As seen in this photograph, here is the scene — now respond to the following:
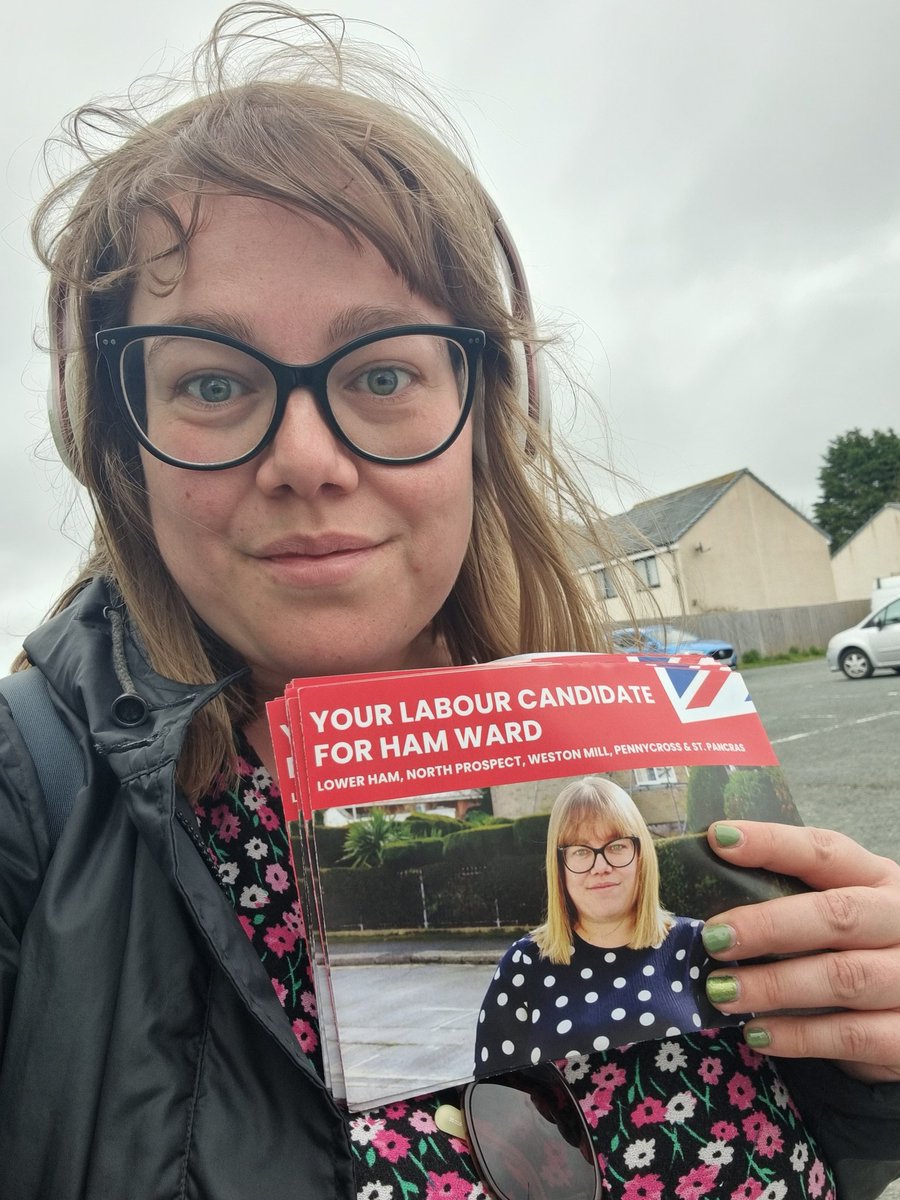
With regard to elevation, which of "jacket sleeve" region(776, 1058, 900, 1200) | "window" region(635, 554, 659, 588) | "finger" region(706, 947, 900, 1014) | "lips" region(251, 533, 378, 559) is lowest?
"jacket sleeve" region(776, 1058, 900, 1200)

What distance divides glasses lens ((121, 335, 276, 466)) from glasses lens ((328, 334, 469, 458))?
0.32 feet

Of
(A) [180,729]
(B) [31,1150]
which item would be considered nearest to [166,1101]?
(B) [31,1150]

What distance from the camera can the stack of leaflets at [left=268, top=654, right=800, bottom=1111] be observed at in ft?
2.82

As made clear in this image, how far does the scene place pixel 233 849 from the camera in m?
1.10

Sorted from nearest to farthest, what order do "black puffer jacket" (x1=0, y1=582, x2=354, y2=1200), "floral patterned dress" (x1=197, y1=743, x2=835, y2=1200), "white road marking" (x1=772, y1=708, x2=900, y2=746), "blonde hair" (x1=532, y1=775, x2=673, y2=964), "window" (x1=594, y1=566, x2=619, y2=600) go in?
"black puffer jacket" (x1=0, y1=582, x2=354, y2=1200) → "blonde hair" (x1=532, y1=775, x2=673, y2=964) → "floral patterned dress" (x1=197, y1=743, x2=835, y2=1200) → "window" (x1=594, y1=566, x2=619, y2=600) → "white road marking" (x1=772, y1=708, x2=900, y2=746)

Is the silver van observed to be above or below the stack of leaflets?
above

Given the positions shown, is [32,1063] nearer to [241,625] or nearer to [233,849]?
[233,849]

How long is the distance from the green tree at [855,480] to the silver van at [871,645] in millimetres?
45159

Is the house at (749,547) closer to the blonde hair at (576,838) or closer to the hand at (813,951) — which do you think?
the hand at (813,951)

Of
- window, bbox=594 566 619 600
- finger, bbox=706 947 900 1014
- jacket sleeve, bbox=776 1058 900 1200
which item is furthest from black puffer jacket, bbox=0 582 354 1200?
window, bbox=594 566 619 600

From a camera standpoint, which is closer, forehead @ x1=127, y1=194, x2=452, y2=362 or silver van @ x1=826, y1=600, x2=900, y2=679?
forehead @ x1=127, y1=194, x2=452, y2=362

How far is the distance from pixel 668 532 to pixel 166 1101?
64.4 inches

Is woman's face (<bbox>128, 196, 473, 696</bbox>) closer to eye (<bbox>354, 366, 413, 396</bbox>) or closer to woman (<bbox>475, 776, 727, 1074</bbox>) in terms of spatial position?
eye (<bbox>354, 366, 413, 396</bbox>)

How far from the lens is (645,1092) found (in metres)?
1.06
